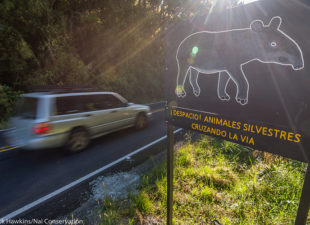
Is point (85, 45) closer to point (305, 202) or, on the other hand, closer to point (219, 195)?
point (219, 195)

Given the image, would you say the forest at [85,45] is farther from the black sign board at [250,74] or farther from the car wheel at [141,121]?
the black sign board at [250,74]

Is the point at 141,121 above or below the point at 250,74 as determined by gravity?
below

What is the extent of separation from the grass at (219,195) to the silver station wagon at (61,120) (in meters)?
2.71

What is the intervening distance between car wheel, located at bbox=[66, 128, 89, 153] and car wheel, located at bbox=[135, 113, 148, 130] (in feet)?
7.92

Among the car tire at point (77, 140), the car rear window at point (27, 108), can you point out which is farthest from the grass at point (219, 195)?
the car rear window at point (27, 108)

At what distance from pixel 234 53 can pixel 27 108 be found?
17.2ft

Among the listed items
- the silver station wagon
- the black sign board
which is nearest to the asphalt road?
the silver station wagon

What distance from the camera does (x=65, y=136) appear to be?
199 inches

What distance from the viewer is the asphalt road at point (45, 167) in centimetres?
351

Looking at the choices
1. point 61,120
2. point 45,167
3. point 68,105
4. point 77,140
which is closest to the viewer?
point 45,167

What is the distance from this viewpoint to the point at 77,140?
211 inches

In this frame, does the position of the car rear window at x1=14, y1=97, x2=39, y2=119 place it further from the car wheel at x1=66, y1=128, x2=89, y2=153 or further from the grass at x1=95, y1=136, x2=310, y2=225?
the grass at x1=95, y1=136, x2=310, y2=225

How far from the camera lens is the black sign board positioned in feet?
4.46

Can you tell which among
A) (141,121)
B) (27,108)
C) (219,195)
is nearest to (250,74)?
(219,195)
